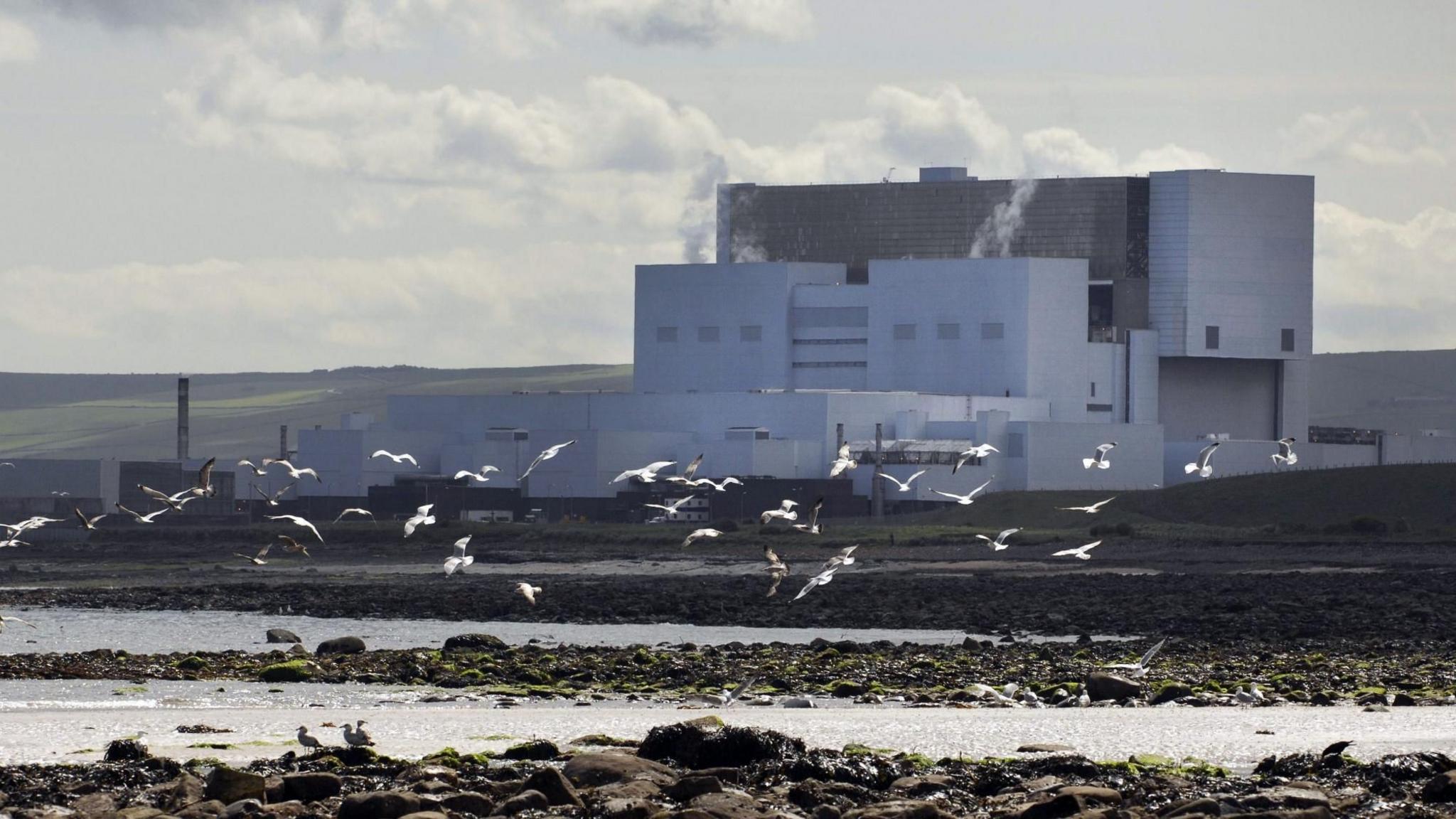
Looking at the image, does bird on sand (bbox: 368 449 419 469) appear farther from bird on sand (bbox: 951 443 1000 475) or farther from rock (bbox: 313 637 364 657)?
bird on sand (bbox: 951 443 1000 475)

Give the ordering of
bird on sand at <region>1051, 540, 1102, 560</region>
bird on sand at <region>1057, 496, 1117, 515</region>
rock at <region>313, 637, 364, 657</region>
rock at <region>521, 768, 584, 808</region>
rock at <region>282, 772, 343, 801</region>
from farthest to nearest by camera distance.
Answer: bird on sand at <region>1051, 540, 1102, 560</region> < bird on sand at <region>1057, 496, 1117, 515</region> < rock at <region>313, 637, 364, 657</region> < rock at <region>282, 772, 343, 801</region> < rock at <region>521, 768, 584, 808</region>

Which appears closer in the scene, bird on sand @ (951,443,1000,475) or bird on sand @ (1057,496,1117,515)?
bird on sand @ (1057,496,1117,515)

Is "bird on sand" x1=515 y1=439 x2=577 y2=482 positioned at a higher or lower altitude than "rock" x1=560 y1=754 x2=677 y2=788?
higher

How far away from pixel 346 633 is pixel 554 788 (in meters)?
27.4

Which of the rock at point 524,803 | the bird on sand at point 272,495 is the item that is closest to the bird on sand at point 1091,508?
the bird on sand at point 272,495

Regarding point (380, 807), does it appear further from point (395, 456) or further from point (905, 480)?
point (905, 480)

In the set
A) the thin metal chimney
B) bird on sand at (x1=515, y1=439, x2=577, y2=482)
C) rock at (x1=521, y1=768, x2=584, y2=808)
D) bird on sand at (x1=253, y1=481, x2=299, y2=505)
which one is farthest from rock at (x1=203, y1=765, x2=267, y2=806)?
the thin metal chimney

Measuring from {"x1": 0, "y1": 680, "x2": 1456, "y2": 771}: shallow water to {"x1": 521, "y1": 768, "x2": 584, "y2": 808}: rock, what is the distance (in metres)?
4.32

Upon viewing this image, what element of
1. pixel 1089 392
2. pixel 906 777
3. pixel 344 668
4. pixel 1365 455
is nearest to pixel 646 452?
pixel 1089 392

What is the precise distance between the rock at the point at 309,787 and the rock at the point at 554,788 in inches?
67.6

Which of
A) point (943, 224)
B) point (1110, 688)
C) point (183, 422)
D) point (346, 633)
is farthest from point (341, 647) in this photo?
point (183, 422)

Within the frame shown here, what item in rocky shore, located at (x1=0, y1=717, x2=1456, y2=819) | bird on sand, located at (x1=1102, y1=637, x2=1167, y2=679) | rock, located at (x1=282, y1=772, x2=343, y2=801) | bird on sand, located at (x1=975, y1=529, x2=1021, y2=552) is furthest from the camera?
bird on sand, located at (x1=975, y1=529, x2=1021, y2=552)

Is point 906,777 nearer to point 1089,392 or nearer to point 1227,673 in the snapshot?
point 1227,673

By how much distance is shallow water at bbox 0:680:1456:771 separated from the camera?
24031mm
